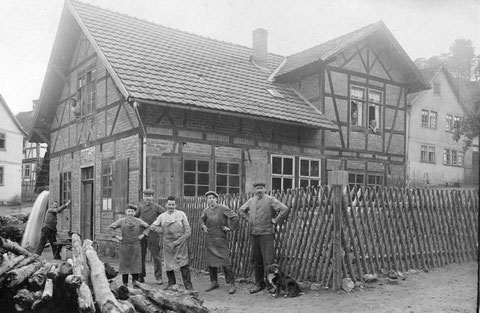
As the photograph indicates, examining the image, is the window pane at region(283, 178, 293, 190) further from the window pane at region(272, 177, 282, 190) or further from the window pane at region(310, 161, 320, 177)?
the window pane at region(310, 161, 320, 177)

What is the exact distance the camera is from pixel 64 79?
17766 mm

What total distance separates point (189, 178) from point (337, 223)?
6348 millimetres

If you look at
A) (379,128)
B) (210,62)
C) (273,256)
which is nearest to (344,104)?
(379,128)

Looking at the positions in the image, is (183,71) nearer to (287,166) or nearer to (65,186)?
(287,166)

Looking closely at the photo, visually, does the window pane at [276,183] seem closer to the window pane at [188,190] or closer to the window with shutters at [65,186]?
the window pane at [188,190]

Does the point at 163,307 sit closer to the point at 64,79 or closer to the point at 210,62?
the point at 210,62

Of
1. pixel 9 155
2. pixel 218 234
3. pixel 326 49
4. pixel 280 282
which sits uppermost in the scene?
pixel 326 49

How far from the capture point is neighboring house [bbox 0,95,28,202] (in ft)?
123

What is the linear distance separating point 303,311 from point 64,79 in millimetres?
13942

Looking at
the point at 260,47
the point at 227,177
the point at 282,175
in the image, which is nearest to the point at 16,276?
the point at 227,177

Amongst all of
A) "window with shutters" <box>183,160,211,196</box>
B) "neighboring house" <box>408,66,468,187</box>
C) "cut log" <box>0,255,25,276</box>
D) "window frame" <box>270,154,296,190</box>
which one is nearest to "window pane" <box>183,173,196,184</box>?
"window with shutters" <box>183,160,211,196</box>

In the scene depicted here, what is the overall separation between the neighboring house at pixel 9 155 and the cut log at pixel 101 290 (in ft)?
112

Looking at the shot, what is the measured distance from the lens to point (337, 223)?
25.0 ft

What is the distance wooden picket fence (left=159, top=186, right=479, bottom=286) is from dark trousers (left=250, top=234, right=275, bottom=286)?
219 millimetres
